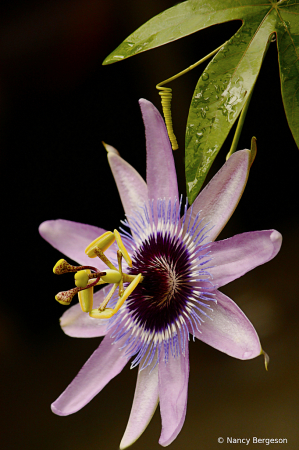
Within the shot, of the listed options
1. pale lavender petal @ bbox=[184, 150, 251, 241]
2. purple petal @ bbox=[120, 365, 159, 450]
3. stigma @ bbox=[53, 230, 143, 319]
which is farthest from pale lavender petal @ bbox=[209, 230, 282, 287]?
purple petal @ bbox=[120, 365, 159, 450]

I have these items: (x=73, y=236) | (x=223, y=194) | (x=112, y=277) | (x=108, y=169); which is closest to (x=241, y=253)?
(x=223, y=194)

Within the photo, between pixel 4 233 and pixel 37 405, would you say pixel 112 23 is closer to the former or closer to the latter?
pixel 4 233

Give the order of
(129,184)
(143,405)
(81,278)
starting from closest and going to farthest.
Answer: (81,278)
(143,405)
(129,184)

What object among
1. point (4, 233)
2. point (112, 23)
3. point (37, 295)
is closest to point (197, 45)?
point (112, 23)

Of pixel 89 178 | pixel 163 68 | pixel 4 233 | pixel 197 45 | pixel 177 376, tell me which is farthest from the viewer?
pixel 4 233

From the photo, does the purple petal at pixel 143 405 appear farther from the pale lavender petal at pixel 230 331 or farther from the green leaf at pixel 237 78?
the green leaf at pixel 237 78

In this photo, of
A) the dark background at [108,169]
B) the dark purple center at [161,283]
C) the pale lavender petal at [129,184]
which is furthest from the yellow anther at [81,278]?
the dark background at [108,169]

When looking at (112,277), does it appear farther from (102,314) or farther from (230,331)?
(230,331)
